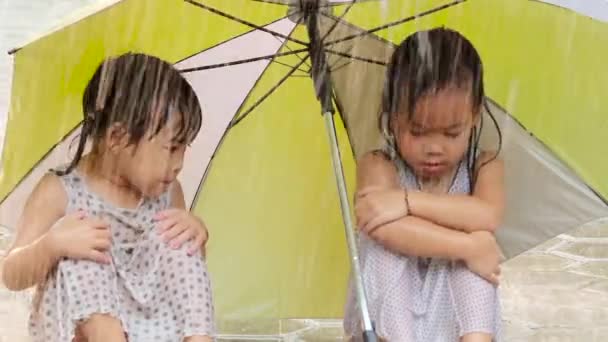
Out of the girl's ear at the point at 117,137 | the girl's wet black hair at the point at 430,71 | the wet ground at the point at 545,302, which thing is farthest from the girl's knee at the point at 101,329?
the wet ground at the point at 545,302

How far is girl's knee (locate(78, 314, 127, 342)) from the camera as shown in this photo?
2535mm

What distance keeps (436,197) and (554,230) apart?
0.56 metres

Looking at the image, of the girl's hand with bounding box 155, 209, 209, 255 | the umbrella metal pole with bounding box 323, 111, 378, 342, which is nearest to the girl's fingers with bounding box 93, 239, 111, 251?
the girl's hand with bounding box 155, 209, 209, 255

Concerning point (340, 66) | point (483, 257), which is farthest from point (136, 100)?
point (483, 257)

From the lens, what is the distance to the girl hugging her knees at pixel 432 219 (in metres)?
2.68

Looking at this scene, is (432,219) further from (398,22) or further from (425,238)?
(398,22)

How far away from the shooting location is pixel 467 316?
2668 millimetres

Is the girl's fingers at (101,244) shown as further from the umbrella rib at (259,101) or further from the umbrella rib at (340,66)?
the umbrella rib at (340,66)

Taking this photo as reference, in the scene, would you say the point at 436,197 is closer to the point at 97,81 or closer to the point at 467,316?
the point at 467,316

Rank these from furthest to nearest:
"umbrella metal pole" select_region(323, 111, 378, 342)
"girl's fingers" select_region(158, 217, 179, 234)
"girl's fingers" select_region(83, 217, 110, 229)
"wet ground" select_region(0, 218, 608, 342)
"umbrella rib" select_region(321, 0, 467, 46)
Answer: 1. "wet ground" select_region(0, 218, 608, 342)
2. "umbrella rib" select_region(321, 0, 467, 46)
3. "girl's fingers" select_region(158, 217, 179, 234)
4. "girl's fingers" select_region(83, 217, 110, 229)
5. "umbrella metal pole" select_region(323, 111, 378, 342)

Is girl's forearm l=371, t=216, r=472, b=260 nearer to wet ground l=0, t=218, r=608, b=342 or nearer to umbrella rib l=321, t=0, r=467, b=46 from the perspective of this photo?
umbrella rib l=321, t=0, r=467, b=46

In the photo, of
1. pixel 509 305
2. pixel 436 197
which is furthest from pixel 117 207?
pixel 509 305

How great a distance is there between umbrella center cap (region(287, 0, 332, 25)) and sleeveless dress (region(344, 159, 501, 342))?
24.1 inches

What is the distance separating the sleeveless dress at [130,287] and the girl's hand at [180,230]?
0.06 feet
